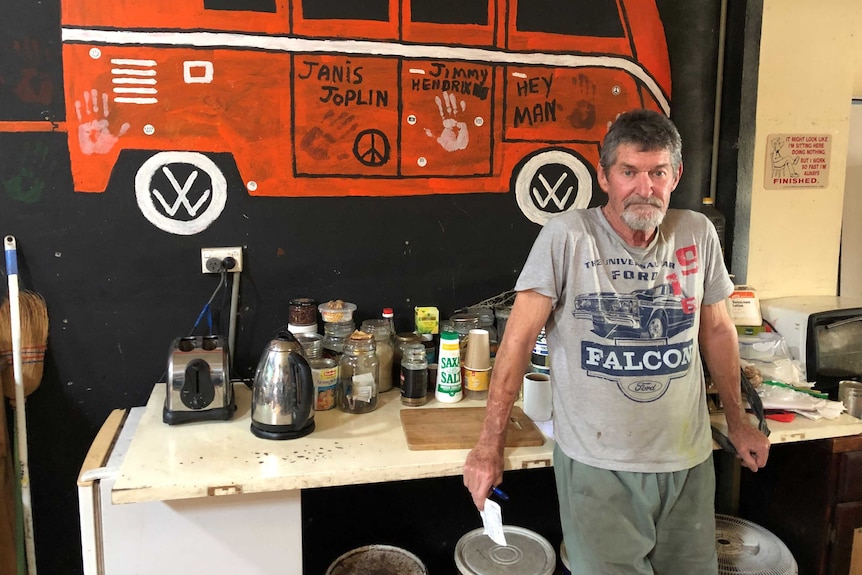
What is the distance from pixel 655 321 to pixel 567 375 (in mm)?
251

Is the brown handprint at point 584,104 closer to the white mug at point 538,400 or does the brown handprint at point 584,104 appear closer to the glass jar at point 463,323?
the glass jar at point 463,323

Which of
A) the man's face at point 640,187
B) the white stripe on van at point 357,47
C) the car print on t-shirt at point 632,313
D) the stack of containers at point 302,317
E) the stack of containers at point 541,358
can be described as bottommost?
the stack of containers at point 541,358

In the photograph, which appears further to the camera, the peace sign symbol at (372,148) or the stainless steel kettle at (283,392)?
the peace sign symbol at (372,148)

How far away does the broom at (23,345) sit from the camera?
6.12 feet

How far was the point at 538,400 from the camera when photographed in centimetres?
185

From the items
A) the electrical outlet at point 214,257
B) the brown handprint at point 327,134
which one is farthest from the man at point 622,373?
the electrical outlet at point 214,257

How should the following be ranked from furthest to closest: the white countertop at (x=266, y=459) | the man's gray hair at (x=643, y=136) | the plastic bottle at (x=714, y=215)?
the plastic bottle at (x=714, y=215) < the man's gray hair at (x=643, y=136) < the white countertop at (x=266, y=459)

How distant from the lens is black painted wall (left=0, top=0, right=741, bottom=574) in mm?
1935

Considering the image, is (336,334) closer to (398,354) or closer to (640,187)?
(398,354)

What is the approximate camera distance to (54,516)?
207 centimetres

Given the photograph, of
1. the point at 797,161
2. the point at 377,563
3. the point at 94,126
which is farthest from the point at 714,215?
the point at 94,126

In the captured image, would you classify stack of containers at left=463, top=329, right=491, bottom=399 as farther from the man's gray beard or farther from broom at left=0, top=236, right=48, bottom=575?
broom at left=0, top=236, right=48, bottom=575

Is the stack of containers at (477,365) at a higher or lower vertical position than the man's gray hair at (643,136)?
lower

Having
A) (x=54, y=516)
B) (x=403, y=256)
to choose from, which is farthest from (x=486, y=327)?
(x=54, y=516)
